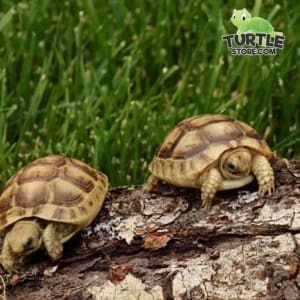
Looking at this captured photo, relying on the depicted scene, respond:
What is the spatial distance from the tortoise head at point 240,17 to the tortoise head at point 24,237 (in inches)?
85.7

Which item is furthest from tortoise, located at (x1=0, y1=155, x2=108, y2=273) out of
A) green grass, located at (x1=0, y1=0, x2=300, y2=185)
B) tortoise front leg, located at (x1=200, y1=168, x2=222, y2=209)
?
green grass, located at (x1=0, y1=0, x2=300, y2=185)

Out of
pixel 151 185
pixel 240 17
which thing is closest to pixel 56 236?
pixel 151 185

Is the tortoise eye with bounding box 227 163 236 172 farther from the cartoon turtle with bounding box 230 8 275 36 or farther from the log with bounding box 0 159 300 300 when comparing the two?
the cartoon turtle with bounding box 230 8 275 36

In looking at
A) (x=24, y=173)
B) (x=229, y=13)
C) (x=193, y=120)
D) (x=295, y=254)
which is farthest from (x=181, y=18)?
(x=295, y=254)

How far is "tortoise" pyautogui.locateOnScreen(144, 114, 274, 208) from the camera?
3230mm

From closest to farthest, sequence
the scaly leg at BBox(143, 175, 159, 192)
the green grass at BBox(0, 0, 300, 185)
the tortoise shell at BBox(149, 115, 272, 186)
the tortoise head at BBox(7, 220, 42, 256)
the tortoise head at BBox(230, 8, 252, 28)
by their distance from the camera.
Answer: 1. the tortoise head at BBox(7, 220, 42, 256)
2. the tortoise shell at BBox(149, 115, 272, 186)
3. the scaly leg at BBox(143, 175, 159, 192)
4. the green grass at BBox(0, 0, 300, 185)
5. the tortoise head at BBox(230, 8, 252, 28)

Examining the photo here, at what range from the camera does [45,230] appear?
3211mm

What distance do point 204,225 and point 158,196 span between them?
1.07 feet

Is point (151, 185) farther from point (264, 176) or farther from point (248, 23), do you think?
point (248, 23)

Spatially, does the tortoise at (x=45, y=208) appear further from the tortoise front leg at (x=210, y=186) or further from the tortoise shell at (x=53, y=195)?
the tortoise front leg at (x=210, y=186)

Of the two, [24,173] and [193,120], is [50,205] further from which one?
[193,120]

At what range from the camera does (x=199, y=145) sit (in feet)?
10.8

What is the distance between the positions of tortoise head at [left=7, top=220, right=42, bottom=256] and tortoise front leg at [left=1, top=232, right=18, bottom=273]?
2cm

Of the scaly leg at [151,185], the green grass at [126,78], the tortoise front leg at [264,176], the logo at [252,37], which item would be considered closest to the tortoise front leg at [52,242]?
the scaly leg at [151,185]
